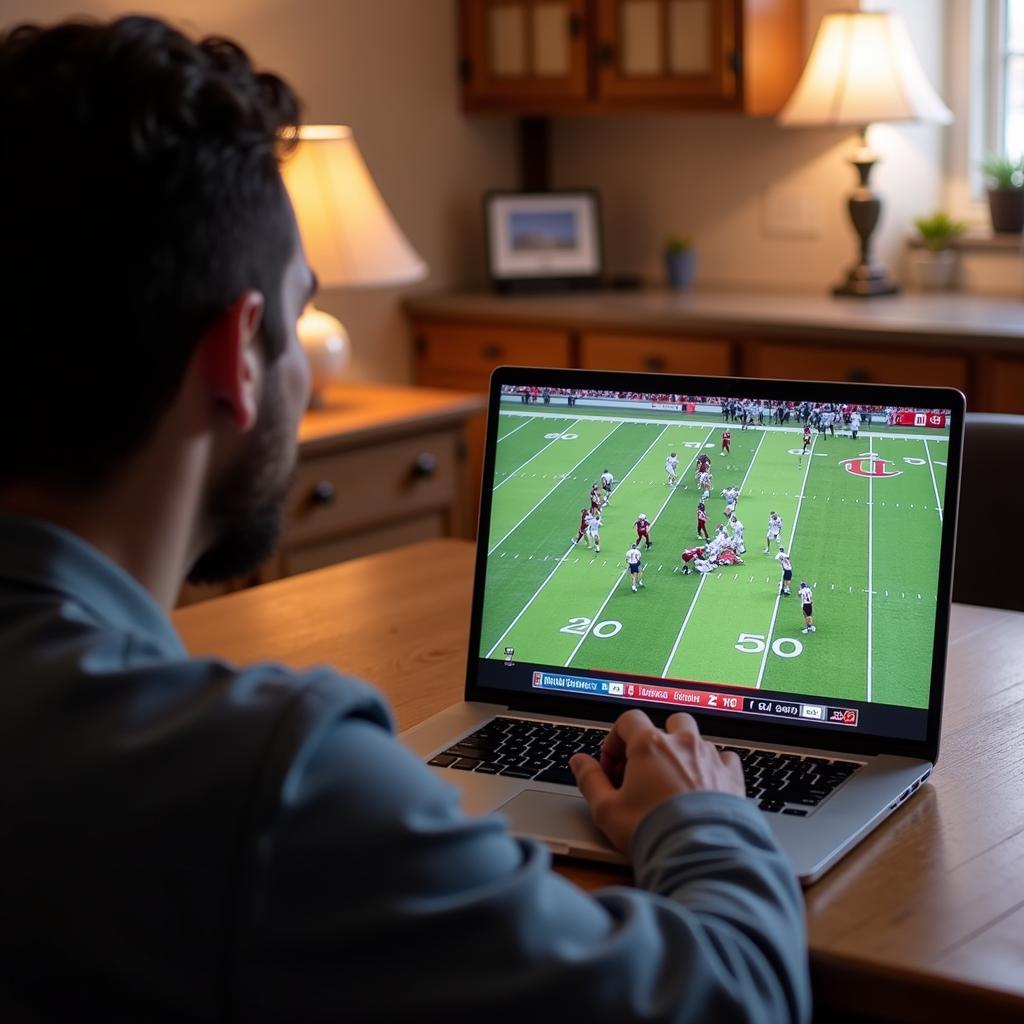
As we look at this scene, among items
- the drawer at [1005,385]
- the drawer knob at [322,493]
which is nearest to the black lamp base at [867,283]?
the drawer at [1005,385]

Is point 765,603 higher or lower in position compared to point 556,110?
lower

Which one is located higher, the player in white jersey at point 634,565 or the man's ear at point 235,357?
the man's ear at point 235,357

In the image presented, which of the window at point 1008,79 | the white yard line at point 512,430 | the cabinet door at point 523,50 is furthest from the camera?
the cabinet door at point 523,50

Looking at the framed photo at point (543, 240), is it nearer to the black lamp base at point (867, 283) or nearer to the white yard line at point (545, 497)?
the black lamp base at point (867, 283)

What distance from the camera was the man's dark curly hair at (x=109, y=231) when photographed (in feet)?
2.51

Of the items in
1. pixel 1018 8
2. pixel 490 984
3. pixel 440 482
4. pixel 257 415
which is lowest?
pixel 440 482

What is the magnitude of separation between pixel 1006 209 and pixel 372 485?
1748mm

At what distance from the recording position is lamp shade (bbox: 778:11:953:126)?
137 inches

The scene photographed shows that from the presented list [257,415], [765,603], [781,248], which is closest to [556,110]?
[781,248]

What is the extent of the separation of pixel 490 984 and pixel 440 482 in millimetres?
2496

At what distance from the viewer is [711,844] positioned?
3.05 feet

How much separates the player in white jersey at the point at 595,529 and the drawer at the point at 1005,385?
203 cm

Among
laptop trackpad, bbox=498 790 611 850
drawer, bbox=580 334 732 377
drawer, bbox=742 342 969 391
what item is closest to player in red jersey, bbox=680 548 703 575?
laptop trackpad, bbox=498 790 611 850

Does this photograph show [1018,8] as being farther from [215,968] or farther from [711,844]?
[215,968]
